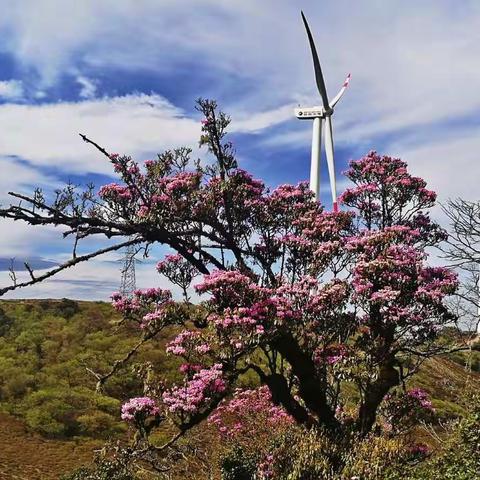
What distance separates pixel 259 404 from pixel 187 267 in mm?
9537

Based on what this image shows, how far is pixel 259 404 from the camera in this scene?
22812 millimetres

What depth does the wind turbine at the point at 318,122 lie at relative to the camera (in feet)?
97.1

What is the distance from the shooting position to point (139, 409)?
12.4m

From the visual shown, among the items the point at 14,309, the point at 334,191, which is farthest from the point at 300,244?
the point at 14,309

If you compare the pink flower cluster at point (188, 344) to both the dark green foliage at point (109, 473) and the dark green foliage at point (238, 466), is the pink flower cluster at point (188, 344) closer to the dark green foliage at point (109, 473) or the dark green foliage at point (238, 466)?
the dark green foliage at point (109, 473)

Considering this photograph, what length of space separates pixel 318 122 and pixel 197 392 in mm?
27299

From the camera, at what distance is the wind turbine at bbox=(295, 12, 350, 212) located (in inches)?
1165

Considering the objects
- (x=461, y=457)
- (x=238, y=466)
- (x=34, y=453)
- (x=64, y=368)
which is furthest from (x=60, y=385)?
(x=461, y=457)

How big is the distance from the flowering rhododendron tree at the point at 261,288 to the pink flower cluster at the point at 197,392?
0.03 metres

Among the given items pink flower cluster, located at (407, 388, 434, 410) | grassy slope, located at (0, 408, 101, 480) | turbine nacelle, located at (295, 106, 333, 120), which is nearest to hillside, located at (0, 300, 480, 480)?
grassy slope, located at (0, 408, 101, 480)

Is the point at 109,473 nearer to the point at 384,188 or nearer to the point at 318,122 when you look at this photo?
the point at 384,188

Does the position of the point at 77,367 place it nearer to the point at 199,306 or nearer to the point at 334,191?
the point at 334,191

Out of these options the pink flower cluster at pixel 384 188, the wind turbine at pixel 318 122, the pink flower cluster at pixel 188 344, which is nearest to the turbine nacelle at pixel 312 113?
the wind turbine at pixel 318 122

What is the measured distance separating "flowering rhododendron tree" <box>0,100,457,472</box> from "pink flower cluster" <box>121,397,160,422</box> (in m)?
0.08
